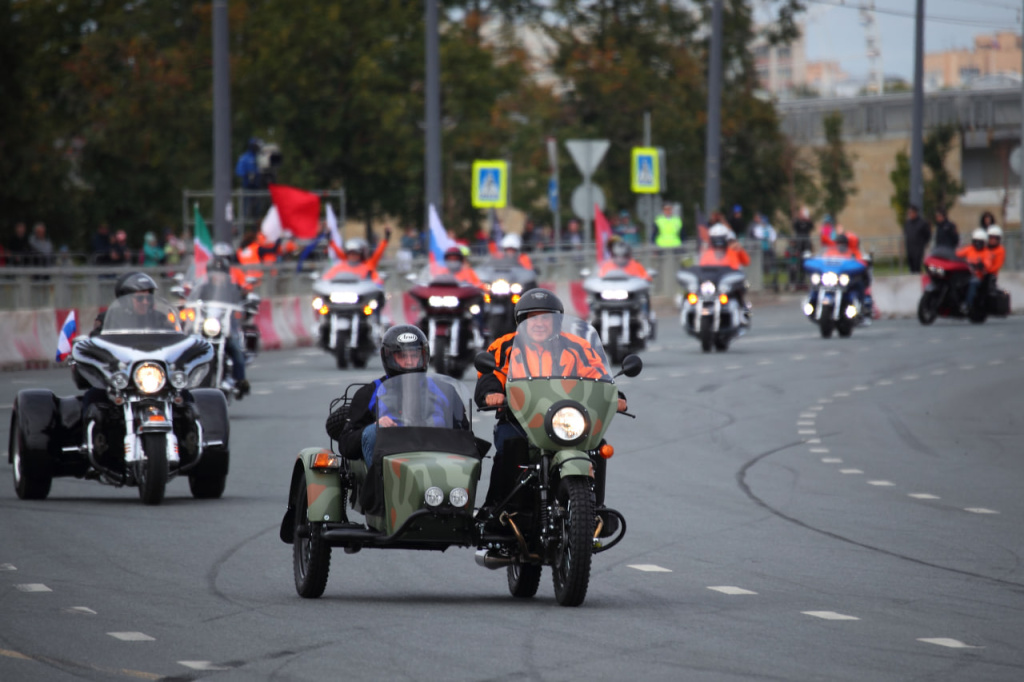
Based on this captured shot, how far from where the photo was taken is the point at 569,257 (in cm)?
3831

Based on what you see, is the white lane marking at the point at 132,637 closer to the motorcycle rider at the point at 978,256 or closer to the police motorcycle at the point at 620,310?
the police motorcycle at the point at 620,310

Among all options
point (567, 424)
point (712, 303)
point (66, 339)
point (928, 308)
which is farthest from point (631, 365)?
point (928, 308)

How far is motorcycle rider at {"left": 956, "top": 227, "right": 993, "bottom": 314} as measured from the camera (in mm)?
32688

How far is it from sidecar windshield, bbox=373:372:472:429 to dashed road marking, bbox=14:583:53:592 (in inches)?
72.1

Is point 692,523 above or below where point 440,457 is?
below

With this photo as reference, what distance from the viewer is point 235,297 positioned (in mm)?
18688

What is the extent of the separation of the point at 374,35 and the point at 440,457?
42.7 metres

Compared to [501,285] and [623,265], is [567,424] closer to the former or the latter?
[501,285]

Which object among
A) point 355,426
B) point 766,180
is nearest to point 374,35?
point 766,180

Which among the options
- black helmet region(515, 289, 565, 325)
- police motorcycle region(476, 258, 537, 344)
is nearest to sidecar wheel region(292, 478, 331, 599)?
black helmet region(515, 289, 565, 325)

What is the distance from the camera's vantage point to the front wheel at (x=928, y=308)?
33531 millimetres

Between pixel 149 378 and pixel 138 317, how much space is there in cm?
78

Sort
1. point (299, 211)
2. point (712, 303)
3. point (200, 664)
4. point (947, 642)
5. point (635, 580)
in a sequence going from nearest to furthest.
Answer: point (200, 664), point (947, 642), point (635, 580), point (712, 303), point (299, 211)

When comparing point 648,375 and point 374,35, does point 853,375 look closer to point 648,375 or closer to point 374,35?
point 648,375
